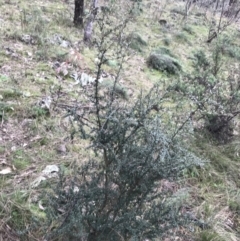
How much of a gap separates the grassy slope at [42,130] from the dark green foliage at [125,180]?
0.45 m

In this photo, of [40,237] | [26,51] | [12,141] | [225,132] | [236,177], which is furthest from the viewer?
[26,51]

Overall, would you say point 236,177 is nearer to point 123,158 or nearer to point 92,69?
point 123,158

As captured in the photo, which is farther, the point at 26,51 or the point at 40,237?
the point at 26,51

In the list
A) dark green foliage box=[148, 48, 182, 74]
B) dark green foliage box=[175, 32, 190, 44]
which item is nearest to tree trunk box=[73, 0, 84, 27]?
dark green foliage box=[148, 48, 182, 74]

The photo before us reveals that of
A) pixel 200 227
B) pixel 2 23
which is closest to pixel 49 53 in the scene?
pixel 2 23

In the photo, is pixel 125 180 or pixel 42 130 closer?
pixel 125 180

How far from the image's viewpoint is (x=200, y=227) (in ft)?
9.55

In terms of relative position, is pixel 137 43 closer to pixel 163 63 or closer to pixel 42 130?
pixel 163 63

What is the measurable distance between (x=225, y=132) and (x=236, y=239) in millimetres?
1636

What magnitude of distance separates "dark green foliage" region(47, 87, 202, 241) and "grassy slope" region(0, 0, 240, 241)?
17.9 inches

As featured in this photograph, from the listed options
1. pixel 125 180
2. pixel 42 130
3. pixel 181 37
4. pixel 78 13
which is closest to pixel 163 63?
pixel 78 13

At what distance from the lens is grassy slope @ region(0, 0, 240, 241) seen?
280 cm

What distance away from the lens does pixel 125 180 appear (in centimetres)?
204

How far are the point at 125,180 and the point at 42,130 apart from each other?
67.7 inches
